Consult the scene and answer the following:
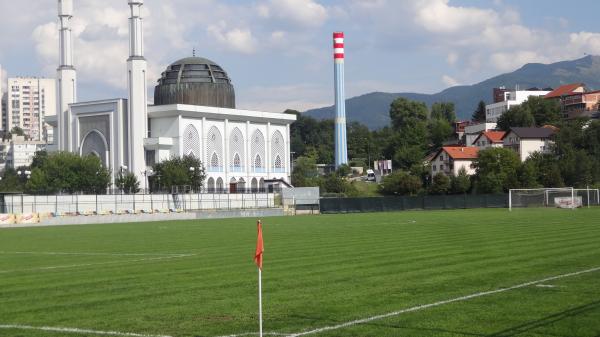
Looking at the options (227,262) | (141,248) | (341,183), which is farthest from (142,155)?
(227,262)

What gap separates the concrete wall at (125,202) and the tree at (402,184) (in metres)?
23.1

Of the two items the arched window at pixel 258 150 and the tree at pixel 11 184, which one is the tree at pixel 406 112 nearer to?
the arched window at pixel 258 150

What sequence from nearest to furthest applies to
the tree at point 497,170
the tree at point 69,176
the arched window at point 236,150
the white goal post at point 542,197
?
the white goal post at point 542,197 < the tree at point 497,170 < the tree at point 69,176 < the arched window at point 236,150

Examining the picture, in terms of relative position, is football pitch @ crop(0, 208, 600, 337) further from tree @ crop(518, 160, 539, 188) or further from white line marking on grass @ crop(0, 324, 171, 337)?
tree @ crop(518, 160, 539, 188)

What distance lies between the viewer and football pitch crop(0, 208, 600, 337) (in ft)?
41.9

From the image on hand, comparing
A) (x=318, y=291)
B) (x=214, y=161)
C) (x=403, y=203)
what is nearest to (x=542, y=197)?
(x=403, y=203)

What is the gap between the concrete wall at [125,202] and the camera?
→ 76938 millimetres

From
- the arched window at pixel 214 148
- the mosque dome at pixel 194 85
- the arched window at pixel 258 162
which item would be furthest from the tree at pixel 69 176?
the arched window at pixel 258 162

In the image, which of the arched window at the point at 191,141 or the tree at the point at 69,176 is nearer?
the tree at the point at 69,176

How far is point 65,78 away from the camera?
138 metres

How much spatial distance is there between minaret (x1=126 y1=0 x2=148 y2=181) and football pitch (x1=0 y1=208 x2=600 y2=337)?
102m

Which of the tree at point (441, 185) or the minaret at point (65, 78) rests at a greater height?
the minaret at point (65, 78)

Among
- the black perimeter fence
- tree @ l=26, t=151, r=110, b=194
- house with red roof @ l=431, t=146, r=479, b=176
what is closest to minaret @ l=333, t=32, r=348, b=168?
house with red roof @ l=431, t=146, r=479, b=176

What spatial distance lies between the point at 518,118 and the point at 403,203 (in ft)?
241
